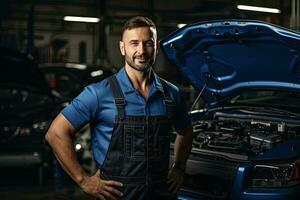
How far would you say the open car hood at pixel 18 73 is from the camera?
656 cm

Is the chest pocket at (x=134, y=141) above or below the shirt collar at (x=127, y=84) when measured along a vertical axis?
below

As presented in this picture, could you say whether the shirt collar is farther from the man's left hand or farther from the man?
the man's left hand

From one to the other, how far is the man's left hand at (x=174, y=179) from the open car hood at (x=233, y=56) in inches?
45.1

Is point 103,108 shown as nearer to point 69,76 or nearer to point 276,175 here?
point 276,175

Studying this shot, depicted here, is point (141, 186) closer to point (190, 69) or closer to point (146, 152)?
point (146, 152)

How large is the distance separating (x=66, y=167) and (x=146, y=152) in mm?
373

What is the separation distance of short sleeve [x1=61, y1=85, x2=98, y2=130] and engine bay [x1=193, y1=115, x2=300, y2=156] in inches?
53.8

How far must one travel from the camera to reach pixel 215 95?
4613mm

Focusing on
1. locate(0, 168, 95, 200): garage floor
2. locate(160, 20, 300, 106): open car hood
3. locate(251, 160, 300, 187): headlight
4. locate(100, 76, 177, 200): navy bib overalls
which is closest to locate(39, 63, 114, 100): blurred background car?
locate(0, 168, 95, 200): garage floor

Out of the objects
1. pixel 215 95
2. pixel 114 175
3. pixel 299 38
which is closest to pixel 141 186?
pixel 114 175

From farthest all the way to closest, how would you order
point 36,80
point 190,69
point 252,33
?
1. point 36,80
2. point 190,69
3. point 252,33

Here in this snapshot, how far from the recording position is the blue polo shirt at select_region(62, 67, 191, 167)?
8.61ft

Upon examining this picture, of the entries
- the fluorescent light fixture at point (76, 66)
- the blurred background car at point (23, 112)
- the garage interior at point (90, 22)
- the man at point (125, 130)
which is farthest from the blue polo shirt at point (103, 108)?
the fluorescent light fixture at point (76, 66)

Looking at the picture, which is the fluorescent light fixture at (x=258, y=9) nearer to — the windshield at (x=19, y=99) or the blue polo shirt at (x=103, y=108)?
the windshield at (x=19, y=99)
